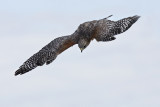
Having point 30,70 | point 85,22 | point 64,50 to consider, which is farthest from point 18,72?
point 85,22

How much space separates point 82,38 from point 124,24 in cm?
288

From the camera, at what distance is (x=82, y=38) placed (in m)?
30.5

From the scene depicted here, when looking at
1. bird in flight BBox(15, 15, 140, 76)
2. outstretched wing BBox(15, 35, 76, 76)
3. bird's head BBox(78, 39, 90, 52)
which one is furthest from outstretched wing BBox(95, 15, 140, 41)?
outstretched wing BBox(15, 35, 76, 76)

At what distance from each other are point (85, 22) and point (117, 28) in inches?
107

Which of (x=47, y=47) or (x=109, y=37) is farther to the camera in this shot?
(x=47, y=47)

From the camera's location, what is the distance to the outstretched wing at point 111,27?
29.0 m

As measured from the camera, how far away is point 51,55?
31312mm

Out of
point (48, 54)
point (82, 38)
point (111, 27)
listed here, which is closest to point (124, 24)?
point (111, 27)

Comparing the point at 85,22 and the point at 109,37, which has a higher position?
the point at 85,22

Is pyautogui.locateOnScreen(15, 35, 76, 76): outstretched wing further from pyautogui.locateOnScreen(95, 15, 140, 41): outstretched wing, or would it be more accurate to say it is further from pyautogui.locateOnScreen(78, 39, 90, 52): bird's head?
pyautogui.locateOnScreen(95, 15, 140, 41): outstretched wing

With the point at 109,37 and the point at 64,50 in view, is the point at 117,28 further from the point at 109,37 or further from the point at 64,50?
the point at 64,50

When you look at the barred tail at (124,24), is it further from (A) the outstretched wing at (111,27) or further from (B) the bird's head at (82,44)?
Result: (B) the bird's head at (82,44)

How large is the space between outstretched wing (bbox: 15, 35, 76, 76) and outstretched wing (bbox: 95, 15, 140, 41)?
182 centimetres

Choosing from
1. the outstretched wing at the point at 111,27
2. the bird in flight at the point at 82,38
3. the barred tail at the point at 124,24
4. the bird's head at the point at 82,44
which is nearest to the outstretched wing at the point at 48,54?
the bird in flight at the point at 82,38
